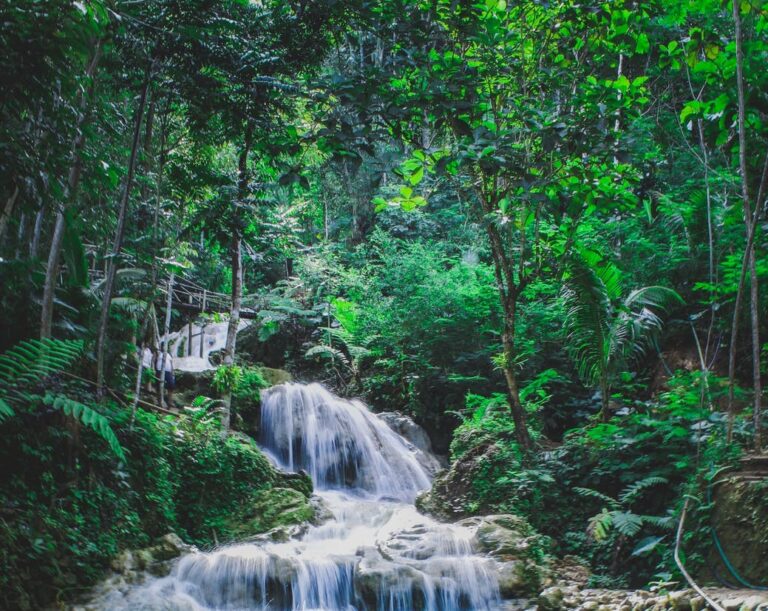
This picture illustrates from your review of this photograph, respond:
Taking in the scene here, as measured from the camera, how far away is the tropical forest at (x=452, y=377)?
172 inches

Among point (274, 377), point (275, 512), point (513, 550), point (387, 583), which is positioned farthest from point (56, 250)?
point (274, 377)

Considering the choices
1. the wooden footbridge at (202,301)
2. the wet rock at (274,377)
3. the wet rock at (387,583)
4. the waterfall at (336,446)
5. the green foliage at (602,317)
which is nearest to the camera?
the wet rock at (387,583)

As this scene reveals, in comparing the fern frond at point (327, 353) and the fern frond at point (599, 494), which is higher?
the fern frond at point (327, 353)

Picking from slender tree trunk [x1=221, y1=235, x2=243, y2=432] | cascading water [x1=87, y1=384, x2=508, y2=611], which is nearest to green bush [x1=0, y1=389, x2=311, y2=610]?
cascading water [x1=87, y1=384, x2=508, y2=611]

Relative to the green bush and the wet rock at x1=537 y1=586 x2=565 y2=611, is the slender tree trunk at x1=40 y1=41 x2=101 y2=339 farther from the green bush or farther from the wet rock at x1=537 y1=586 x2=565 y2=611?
the wet rock at x1=537 y1=586 x2=565 y2=611

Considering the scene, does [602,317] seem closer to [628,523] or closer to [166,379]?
[628,523]

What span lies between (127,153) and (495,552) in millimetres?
7795

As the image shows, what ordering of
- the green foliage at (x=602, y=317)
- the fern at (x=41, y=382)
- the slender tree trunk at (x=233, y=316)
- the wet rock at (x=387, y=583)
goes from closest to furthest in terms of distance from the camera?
the fern at (x=41, y=382)
the wet rock at (x=387, y=583)
the green foliage at (x=602, y=317)
the slender tree trunk at (x=233, y=316)

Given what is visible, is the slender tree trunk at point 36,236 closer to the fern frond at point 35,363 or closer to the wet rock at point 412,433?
the fern frond at point 35,363

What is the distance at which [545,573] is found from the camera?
6.16 m

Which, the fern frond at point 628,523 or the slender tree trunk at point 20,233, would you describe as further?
the slender tree trunk at point 20,233

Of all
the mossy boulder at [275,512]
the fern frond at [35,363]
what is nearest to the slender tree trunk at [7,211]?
the fern frond at [35,363]

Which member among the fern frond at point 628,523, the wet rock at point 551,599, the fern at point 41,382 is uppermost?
the fern at point 41,382

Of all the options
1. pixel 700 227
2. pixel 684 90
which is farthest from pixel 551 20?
pixel 684 90
